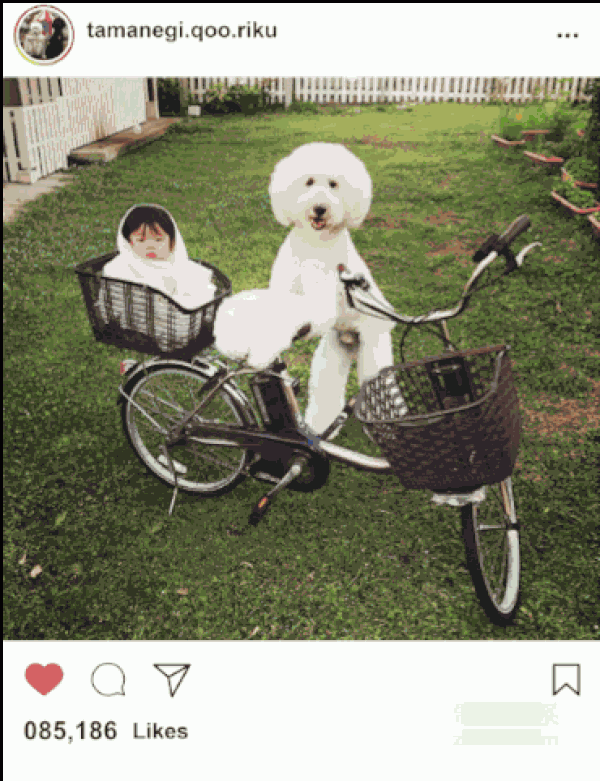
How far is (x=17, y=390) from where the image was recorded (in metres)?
4.11

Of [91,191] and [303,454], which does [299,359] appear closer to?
[303,454]

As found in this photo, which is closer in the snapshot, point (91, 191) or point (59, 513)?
point (59, 513)

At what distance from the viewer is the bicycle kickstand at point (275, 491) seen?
2900 millimetres

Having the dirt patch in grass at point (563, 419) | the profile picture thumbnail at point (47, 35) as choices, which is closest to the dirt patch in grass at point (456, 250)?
the dirt patch in grass at point (563, 419)

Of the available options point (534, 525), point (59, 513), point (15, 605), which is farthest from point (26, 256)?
point (534, 525)

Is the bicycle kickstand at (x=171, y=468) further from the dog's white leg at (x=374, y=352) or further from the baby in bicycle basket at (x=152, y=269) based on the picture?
the dog's white leg at (x=374, y=352)

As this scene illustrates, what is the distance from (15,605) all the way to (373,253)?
4.08 metres

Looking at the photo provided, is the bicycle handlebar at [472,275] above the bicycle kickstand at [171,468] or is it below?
above

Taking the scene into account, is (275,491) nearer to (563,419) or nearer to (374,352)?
(374,352)

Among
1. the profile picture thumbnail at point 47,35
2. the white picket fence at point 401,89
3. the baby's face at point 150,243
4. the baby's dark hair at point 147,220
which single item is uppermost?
the profile picture thumbnail at point 47,35

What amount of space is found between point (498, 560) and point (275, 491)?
1.01 metres

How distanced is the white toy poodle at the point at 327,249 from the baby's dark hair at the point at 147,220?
442 mm
